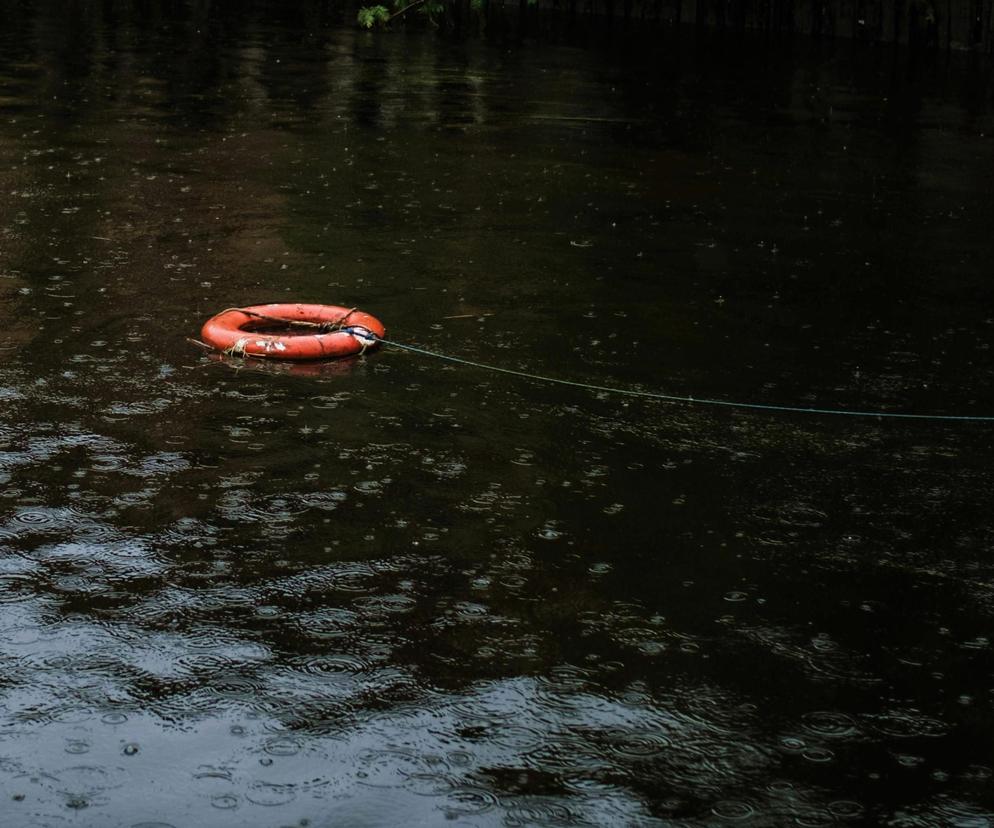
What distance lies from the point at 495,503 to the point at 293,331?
3591 mm

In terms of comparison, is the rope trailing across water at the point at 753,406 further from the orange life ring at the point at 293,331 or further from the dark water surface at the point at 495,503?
the orange life ring at the point at 293,331

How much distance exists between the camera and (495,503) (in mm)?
8383

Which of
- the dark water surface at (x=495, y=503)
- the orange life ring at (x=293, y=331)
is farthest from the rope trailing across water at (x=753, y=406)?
the orange life ring at (x=293, y=331)

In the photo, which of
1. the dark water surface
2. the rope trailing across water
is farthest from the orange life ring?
the rope trailing across water

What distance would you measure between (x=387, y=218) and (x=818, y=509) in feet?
25.1

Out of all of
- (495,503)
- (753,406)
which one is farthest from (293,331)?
(495,503)

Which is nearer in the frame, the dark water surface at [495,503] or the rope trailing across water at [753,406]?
the dark water surface at [495,503]

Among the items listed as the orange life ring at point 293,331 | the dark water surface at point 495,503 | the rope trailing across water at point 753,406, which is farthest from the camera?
the orange life ring at point 293,331

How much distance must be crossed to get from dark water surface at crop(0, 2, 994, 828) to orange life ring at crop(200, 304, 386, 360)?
0.14 meters

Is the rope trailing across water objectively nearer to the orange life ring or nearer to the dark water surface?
the dark water surface

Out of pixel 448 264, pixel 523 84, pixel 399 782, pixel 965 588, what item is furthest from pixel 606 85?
pixel 399 782

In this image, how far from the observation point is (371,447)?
362 inches

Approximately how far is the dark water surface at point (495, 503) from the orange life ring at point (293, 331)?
0.45ft

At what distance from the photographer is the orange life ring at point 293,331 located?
10.7 m
